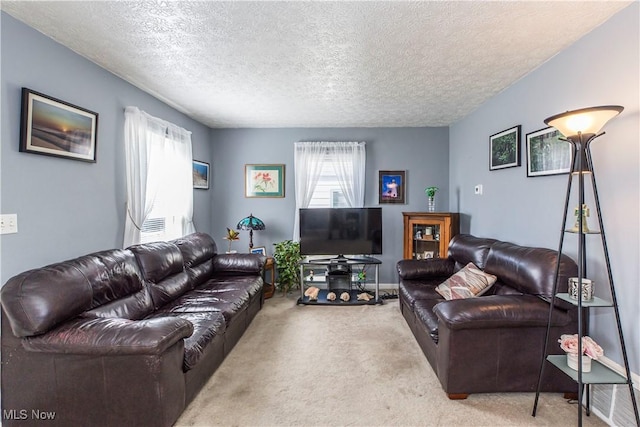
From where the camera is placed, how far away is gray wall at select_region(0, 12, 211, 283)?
6.25 feet

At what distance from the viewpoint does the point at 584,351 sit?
5.99 ft

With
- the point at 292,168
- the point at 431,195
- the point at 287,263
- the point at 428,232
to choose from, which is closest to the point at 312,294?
the point at 287,263

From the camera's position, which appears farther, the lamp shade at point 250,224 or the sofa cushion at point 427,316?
the lamp shade at point 250,224

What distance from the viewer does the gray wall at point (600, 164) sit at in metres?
1.83

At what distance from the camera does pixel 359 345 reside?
2.95 meters

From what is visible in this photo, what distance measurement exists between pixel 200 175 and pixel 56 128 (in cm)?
233

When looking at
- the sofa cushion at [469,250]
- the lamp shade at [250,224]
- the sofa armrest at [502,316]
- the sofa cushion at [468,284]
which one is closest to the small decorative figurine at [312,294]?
the lamp shade at [250,224]

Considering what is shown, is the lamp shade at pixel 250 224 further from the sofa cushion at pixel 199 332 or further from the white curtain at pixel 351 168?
the sofa cushion at pixel 199 332

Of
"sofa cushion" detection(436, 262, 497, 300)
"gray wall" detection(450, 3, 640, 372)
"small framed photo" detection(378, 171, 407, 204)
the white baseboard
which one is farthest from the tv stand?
the white baseboard

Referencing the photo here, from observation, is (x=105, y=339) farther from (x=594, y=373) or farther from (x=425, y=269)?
(x=425, y=269)

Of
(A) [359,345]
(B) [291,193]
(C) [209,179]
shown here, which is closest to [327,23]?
(A) [359,345]

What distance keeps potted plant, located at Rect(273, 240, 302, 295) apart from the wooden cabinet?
1.61m

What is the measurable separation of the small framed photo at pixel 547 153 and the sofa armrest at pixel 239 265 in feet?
10.2

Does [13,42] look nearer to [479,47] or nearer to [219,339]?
[219,339]
